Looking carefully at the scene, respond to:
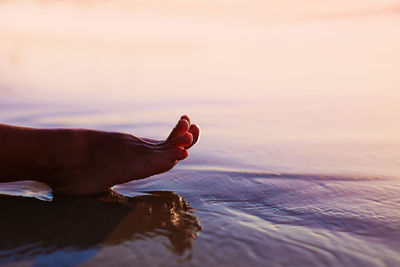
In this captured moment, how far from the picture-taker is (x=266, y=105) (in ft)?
16.0

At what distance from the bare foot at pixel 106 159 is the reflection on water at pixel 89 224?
12cm

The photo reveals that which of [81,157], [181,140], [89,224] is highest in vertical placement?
[181,140]

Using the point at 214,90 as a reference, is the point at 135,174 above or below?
below

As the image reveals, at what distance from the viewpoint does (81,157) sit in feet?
6.48

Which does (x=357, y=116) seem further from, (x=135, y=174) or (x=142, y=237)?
(x=142, y=237)

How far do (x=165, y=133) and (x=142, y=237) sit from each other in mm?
2092

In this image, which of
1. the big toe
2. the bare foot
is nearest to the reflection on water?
the bare foot

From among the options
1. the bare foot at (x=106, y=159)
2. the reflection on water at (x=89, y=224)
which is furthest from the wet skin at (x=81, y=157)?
the reflection on water at (x=89, y=224)

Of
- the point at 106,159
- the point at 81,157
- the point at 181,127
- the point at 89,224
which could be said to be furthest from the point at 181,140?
the point at 89,224

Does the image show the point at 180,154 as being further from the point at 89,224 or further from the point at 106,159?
the point at 89,224

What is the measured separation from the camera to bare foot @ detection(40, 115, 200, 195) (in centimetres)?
191

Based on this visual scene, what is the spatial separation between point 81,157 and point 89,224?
1.97 ft

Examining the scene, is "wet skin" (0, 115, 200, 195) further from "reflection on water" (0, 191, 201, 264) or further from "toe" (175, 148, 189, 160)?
"reflection on water" (0, 191, 201, 264)

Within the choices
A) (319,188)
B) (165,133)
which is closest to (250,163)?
(319,188)
